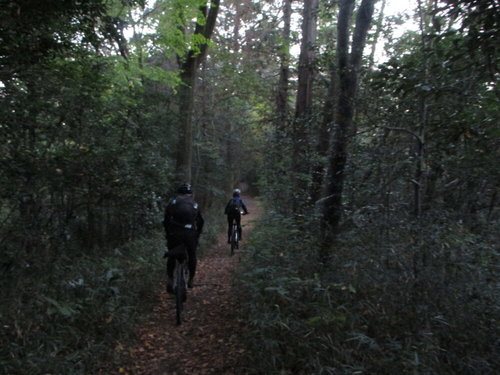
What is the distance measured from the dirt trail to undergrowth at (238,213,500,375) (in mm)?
362

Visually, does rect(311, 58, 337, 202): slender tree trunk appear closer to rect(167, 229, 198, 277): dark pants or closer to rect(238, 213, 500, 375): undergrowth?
rect(238, 213, 500, 375): undergrowth

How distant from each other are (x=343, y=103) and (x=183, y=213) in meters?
3.38

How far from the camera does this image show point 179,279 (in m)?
5.54

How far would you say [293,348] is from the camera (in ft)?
13.4

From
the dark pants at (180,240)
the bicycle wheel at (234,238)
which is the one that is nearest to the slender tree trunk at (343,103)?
the dark pants at (180,240)

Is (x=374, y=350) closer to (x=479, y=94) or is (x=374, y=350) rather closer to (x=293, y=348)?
(x=293, y=348)

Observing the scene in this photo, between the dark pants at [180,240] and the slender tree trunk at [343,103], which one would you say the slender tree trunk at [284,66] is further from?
the dark pants at [180,240]

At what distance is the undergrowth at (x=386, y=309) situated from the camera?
374 cm

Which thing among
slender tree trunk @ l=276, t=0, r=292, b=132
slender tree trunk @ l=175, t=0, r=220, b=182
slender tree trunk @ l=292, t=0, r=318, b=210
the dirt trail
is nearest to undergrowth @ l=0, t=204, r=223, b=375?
the dirt trail

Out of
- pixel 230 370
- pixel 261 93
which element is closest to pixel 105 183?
pixel 230 370

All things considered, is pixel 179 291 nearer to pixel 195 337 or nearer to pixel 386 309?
pixel 195 337

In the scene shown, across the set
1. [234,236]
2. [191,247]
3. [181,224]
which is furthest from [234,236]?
[181,224]

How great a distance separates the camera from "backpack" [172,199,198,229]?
227 inches

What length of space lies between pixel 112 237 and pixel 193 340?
14.3 feet
